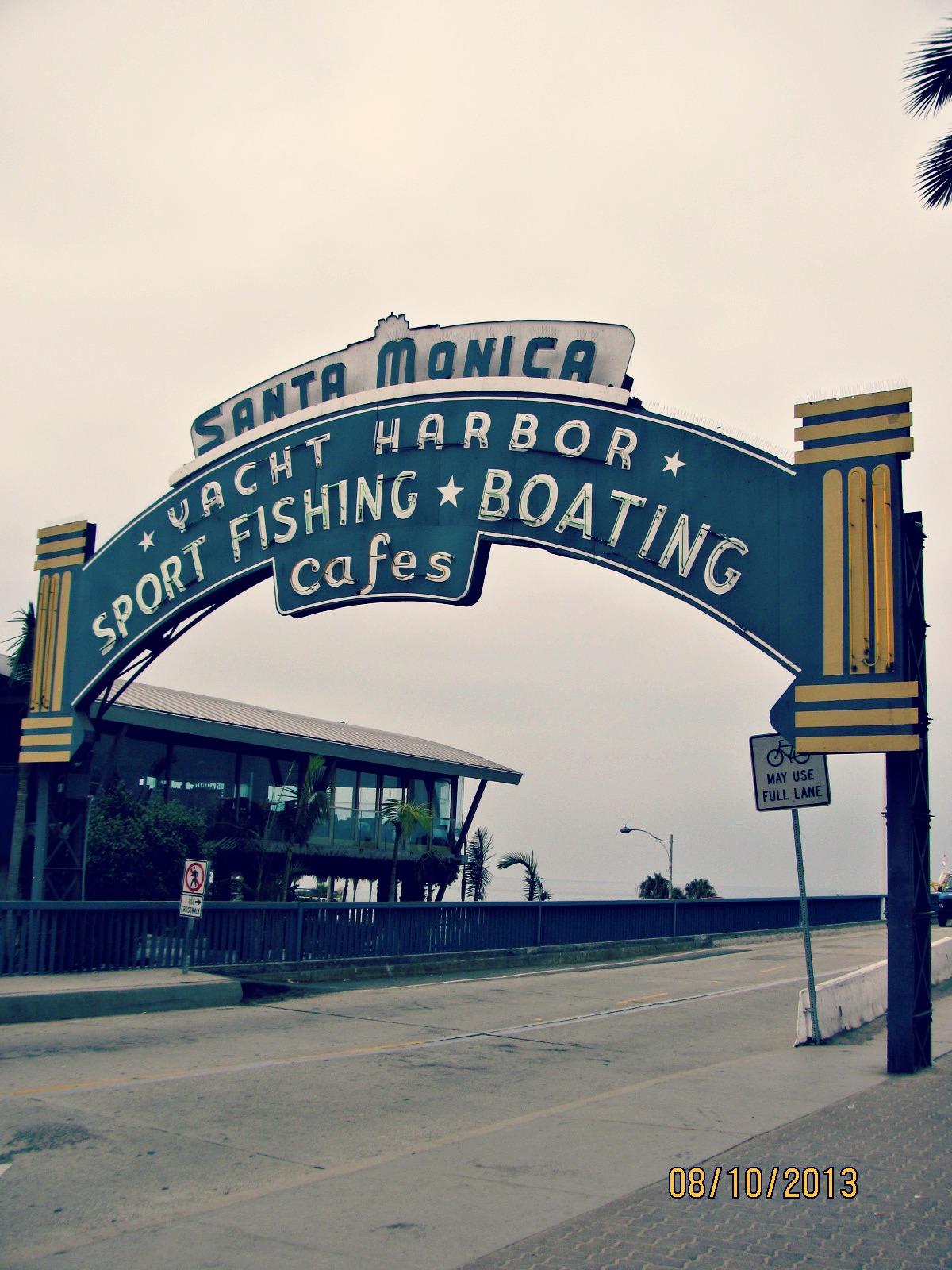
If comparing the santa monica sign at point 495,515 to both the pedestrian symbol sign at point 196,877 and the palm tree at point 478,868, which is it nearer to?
the pedestrian symbol sign at point 196,877

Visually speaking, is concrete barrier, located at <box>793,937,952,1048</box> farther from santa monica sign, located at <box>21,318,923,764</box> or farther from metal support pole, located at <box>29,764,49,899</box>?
metal support pole, located at <box>29,764,49,899</box>

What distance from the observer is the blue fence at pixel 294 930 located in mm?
15664

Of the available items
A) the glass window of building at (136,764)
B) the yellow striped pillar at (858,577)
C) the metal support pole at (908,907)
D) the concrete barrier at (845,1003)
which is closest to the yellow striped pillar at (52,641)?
the glass window of building at (136,764)

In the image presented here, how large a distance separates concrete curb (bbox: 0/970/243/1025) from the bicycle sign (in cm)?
784

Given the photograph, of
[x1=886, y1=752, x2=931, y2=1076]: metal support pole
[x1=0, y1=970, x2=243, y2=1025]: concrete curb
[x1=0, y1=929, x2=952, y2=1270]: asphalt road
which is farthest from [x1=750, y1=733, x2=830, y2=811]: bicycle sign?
[x1=0, y1=970, x2=243, y2=1025]: concrete curb

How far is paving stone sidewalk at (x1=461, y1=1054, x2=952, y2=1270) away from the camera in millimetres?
5488

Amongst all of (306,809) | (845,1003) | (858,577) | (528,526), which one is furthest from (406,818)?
(858,577)

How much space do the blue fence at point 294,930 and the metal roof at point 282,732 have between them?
5.60 meters

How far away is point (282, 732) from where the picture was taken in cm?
2900

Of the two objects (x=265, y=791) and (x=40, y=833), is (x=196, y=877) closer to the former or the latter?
(x=40, y=833)

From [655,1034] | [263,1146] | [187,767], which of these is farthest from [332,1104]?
[187,767]

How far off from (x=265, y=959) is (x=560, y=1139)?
10.6 m

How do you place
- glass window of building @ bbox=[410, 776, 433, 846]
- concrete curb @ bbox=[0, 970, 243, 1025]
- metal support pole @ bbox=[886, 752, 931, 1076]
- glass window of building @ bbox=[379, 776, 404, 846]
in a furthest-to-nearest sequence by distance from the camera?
glass window of building @ bbox=[410, 776, 433, 846], glass window of building @ bbox=[379, 776, 404, 846], concrete curb @ bbox=[0, 970, 243, 1025], metal support pole @ bbox=[886, 752, 931, 1076]
